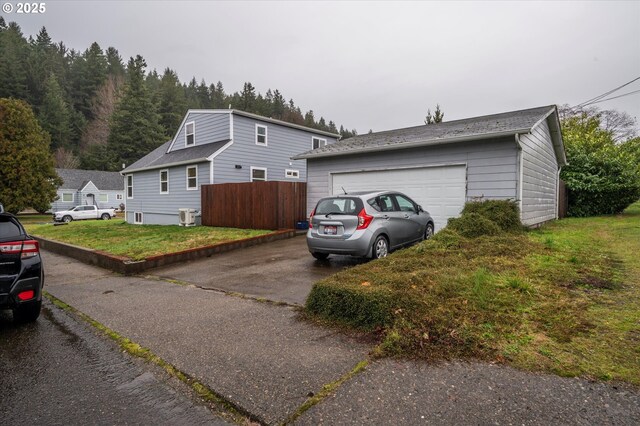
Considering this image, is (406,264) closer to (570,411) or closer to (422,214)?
(570,411)

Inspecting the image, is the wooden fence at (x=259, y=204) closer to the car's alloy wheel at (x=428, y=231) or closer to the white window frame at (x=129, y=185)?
the car's alloy wheel at (x=428, y=231)

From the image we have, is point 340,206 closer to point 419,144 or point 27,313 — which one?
point 419,144

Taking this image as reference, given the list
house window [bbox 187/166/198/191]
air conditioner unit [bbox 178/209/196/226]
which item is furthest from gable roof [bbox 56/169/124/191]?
air conditioner unit [bbox 178/209/196/226]

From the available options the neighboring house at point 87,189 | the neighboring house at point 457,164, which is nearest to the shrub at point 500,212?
the neighboring house at point 457,164

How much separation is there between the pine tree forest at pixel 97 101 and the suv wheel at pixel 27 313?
49.6m

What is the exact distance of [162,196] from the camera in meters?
19.4

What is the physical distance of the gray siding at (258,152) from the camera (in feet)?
55.0

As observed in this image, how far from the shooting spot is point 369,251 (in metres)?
6.49

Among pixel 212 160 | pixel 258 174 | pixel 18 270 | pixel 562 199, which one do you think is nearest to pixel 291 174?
A: pixel 258 174

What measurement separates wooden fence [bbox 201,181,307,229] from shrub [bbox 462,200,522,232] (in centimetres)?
682

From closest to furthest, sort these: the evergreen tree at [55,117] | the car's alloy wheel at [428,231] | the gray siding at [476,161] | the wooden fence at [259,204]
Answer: the car's alloy wheel at [428,231]
the gray siding at [476,161]
the wooden fence at [259,204]
the evergreen tree at [55,117]

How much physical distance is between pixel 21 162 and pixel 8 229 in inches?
1277

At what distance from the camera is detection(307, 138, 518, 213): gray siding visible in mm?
9273

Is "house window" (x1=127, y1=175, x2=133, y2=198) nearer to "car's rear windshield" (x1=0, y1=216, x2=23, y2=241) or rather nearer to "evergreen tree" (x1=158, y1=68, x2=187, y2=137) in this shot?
"car's rear windshield" (x1=0, y1=216, x2=23, y2=241)
